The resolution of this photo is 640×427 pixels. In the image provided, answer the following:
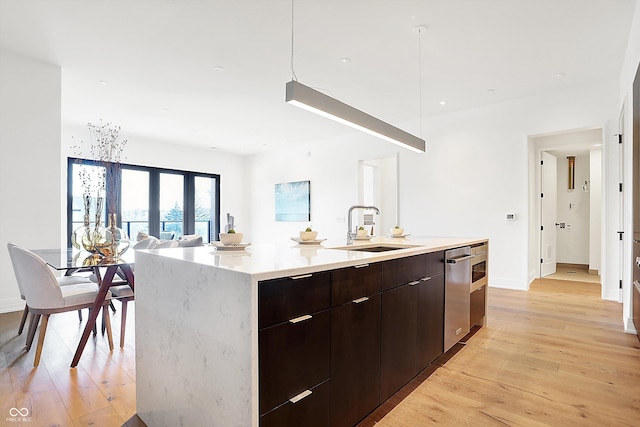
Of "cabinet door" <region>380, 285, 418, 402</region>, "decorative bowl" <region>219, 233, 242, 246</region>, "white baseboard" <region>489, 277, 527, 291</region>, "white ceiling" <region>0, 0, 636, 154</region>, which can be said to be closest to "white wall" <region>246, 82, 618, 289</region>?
"white baseboard" <region>489, 277, 527, 291</region>

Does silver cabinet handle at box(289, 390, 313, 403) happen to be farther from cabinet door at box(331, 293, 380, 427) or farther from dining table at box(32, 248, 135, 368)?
dining table at box(32, 248, 135, 368)

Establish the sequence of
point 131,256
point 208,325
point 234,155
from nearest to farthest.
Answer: point 208,325 < point 131,256 < point 234,155

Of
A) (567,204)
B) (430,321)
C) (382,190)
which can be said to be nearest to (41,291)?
(430,321)

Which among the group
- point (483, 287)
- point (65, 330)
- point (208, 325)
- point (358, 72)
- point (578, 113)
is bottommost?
point (65, 330)

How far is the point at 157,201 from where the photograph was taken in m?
7.44

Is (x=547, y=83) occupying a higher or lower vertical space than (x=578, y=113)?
higher

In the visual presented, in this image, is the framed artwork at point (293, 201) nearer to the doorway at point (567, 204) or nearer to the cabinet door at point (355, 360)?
the doorway at point (567, 204)

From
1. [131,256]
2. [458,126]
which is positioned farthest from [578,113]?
[131,256]

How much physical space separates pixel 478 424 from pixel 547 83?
4.25 meters

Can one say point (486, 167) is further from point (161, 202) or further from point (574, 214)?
point (161, 202)

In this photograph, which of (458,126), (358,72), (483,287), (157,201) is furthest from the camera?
(157,201)

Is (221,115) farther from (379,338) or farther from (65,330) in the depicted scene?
(379,338)

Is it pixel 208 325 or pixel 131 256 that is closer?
pixel 208 325

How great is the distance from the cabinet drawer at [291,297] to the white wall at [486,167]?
441 cm
